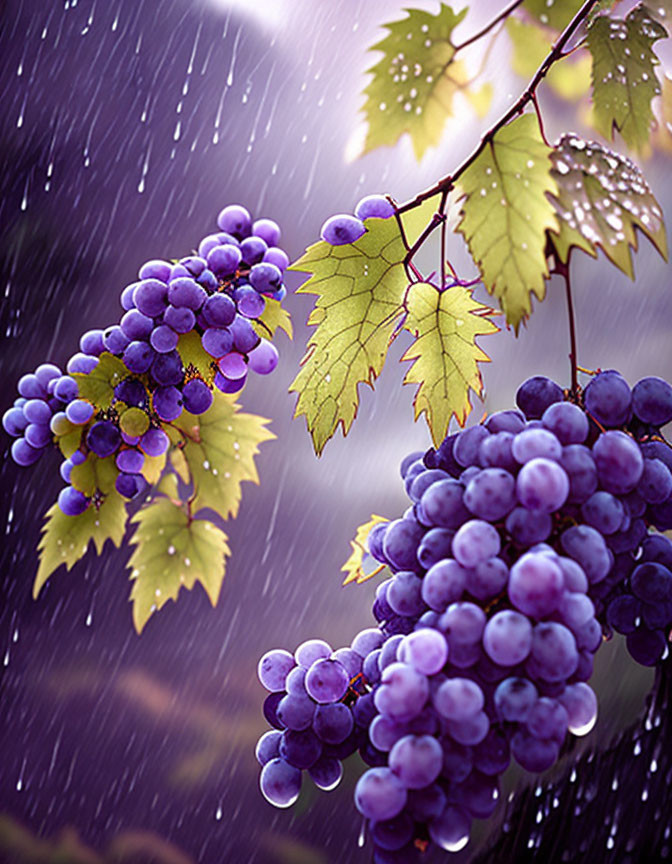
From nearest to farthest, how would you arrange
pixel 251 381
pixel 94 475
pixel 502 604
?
pixel 502 604
pixel 94 475
pixel 251 381

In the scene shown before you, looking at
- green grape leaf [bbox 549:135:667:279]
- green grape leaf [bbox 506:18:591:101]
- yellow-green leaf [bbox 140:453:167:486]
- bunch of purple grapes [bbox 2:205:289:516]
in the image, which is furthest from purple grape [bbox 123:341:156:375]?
green grape leaf [bbox 506:18:591:101]

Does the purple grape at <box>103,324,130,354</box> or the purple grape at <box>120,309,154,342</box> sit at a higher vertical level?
the purple grape at <box>120,309,154,342</box>

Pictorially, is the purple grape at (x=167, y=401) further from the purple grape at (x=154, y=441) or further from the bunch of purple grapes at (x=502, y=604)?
the bunch of purple grapes at (x=502, y=604)

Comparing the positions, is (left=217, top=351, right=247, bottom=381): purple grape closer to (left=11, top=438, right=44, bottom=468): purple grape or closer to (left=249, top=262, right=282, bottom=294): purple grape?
(left=249, top=262, right=282, bottom=294): purple grape

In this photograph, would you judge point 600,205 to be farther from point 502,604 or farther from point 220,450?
point 220,450

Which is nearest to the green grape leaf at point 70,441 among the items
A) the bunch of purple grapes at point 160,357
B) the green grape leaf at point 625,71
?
the bunch of purple grapes at point 160,357

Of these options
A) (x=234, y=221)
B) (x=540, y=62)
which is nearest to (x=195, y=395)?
(x=234, y=221)
